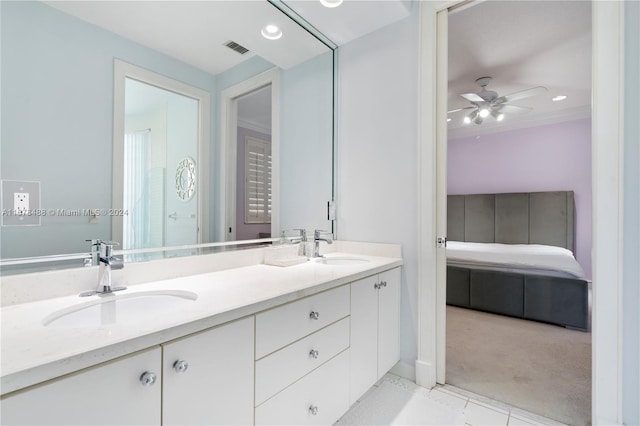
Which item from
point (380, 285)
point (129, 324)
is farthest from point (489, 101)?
point (129, 324)

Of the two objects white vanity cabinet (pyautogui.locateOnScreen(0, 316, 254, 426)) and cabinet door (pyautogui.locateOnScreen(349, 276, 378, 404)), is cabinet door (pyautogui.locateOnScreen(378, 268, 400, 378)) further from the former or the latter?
white vanity cabinet (pyautogui.locateOnScreen(0, 316, 254, 426))

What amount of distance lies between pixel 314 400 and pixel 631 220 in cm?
159

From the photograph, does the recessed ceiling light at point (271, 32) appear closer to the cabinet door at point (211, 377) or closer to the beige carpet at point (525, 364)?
the cabinet door at point (211, 377)

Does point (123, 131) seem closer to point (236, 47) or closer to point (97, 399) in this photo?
point (236, 47)

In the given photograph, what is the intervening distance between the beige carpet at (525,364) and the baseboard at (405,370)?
24cm

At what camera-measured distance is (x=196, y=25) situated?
1.33 meters

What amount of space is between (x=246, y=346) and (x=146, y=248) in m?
0.59

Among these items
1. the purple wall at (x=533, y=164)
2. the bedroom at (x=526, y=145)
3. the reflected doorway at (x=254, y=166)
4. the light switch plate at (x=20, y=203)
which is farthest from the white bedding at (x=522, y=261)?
the light switch plate at (x=20, y=203)

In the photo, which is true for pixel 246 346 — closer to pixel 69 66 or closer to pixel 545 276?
pixel 69 66

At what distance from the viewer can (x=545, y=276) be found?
293 cm

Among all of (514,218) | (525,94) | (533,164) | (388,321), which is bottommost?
(388,321)

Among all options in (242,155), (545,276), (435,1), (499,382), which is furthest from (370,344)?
(545,276)

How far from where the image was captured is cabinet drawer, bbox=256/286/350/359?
0.99 metres

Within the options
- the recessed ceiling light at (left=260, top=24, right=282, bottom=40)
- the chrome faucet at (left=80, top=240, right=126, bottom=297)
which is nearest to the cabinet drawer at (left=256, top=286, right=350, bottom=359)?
the chrome faucet at (left=80, top=240, right=126, bottom=297)
